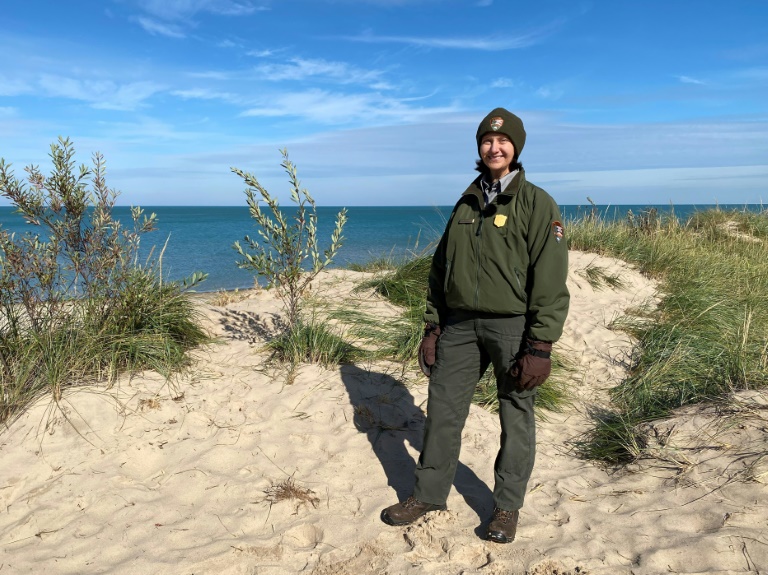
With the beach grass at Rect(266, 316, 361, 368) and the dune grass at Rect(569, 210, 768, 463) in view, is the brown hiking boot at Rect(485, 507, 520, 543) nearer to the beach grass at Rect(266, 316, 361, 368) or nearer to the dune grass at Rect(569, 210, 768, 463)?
the dune grass at Rect(569, 210, 768, 463)

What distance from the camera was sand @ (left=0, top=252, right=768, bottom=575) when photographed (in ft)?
10.1

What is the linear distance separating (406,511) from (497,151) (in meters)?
2.09

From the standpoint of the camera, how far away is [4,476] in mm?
3840

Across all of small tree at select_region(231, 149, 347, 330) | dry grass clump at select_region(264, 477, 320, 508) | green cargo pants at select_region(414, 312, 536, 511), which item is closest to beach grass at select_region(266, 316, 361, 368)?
small tree at select_region(231, 149, 347, 330)

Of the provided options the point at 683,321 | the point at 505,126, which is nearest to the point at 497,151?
the point at 505,126

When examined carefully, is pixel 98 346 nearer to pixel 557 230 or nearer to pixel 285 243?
pixel 285 243

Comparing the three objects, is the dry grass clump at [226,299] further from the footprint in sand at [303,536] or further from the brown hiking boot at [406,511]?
the brown hiking boot at [406,511]

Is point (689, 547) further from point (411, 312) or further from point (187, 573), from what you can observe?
point (411, 312)

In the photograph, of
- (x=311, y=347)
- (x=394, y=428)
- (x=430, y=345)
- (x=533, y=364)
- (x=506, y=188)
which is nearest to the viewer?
(x=533, y=364)

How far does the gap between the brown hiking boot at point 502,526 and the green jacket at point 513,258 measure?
41.5 inches

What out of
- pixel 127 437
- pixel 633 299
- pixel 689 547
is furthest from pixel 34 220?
pixel 633 299

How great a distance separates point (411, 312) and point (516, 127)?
3.58m

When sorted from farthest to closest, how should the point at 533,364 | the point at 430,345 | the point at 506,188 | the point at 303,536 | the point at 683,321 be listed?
1. the point at 683,321
2. the point at 430,345
3. the point at 303,536
4. the point at 506,188
5. the point at 533,364

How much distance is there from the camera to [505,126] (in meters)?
3.08
